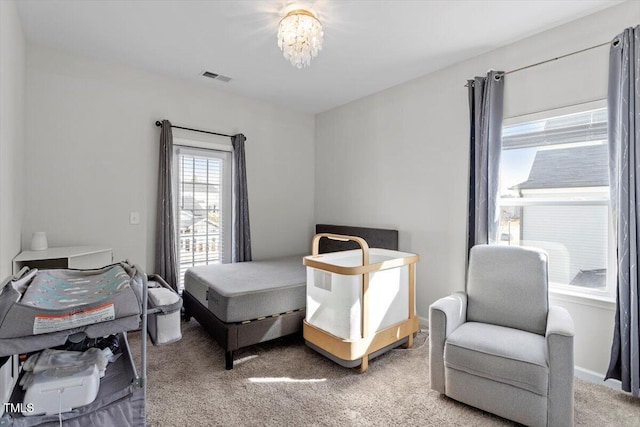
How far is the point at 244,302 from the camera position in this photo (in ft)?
7.85

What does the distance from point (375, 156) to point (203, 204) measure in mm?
2142

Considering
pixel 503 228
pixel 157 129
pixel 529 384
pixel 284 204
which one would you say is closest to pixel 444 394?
pixel 529 384

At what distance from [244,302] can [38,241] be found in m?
1.81

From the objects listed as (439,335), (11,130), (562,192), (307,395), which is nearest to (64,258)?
(11,130)

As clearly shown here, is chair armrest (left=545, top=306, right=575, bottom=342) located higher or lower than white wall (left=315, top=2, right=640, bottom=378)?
lower

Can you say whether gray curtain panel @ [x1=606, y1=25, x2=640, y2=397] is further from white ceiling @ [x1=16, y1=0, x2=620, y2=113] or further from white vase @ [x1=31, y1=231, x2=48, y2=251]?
white vase @ [x1=31, y1=231, x2=48, y2=251]

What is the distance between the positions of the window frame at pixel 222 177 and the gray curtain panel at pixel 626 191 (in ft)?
11.7

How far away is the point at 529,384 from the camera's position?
1646 millimetres

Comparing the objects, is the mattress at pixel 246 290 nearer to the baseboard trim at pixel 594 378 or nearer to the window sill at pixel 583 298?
the window sill at pixel 583 298

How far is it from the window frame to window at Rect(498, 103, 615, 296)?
2.98 metres

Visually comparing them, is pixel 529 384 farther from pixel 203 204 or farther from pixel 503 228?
pixel 203 204

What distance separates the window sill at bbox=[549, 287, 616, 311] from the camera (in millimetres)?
2117

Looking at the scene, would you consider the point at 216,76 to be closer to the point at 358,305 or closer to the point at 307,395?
the point at 358,305

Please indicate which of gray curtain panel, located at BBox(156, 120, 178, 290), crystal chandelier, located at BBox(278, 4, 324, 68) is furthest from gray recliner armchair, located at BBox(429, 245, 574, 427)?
gray curtain panel, located at BBox(156, 120, 178, 290)
